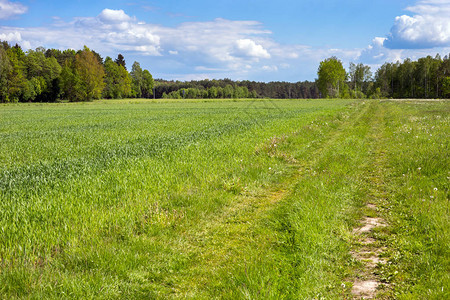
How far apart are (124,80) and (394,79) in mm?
118265

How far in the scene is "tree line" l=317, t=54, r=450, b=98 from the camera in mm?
112250

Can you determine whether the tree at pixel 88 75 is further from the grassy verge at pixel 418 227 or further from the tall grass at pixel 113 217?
the grassy verge at pixel 418 227

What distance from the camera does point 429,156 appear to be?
32.9ft

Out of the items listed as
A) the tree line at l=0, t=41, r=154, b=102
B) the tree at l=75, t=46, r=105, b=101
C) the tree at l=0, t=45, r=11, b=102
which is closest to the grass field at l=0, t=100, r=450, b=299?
the tree at l=0, t=45, r=11, b=102

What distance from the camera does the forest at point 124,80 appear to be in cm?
9375

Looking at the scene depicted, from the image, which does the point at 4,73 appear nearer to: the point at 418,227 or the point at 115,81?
the point at 115,81

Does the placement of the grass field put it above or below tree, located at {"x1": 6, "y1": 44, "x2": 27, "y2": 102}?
below

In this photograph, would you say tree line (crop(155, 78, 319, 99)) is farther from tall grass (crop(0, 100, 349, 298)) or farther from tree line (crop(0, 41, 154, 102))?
tall grass (crop(0, 100, 349, 298))

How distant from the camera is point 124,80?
4892 inches

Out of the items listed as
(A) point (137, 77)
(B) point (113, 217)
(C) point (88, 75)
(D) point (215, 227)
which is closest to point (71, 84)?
(C) point (88, 75)

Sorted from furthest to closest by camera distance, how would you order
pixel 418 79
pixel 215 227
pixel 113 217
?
pixel 418 79
pixel 215 227
pixel 113 217

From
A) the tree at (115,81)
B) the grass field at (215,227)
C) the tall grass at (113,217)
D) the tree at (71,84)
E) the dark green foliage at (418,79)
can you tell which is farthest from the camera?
the tree at (115,81)

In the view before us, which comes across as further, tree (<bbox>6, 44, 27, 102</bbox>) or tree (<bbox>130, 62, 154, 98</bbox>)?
tree (<bbox>130, 62, 154, 98</bbox>)

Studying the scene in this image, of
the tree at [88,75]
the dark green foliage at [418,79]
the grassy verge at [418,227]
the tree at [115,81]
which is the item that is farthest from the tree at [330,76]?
the grassy verge at [418,227]
